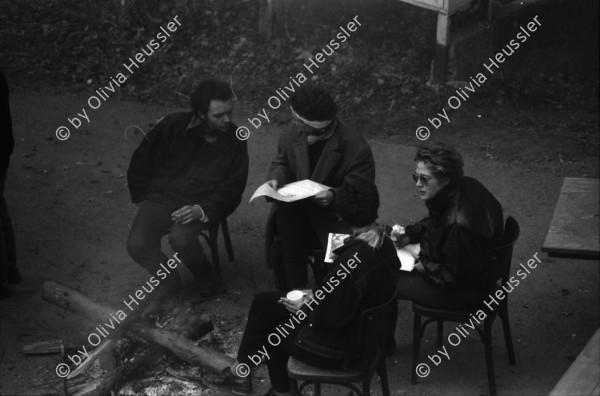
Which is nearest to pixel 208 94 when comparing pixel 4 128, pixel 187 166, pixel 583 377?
pixel 187 166

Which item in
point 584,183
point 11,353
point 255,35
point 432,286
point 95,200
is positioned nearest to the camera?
point 432,286

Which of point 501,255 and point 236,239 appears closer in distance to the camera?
point 501,255

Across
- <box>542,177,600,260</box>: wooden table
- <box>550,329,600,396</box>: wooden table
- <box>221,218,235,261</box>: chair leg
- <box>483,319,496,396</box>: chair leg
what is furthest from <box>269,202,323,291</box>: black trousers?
<box>550,329,600,396</box>: wooden table

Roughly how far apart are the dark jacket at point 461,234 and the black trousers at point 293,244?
3.68 ft

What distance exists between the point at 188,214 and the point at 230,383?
5.12ft

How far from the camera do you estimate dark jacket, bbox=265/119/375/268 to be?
6570 mm

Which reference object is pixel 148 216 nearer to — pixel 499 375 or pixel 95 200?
pixel 95 200

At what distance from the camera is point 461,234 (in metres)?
5.45

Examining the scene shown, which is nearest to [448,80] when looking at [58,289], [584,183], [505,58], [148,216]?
[505,58]

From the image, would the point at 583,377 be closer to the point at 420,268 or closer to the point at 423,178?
the point at 420,268

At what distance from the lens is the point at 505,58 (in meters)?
11.2

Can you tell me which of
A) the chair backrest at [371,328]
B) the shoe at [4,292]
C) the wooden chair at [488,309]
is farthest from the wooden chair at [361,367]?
the shoe at [4,292]

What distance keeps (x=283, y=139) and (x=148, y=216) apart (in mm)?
1283

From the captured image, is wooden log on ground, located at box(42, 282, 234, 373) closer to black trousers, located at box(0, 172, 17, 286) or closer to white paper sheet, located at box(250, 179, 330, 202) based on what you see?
black trousers, located at box(0, 172, 17, 286)
